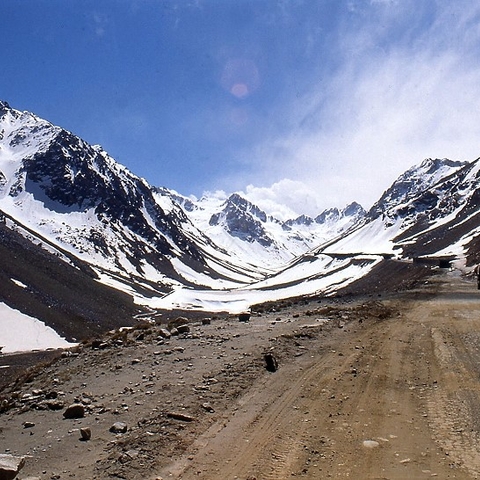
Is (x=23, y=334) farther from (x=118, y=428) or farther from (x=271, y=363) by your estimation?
(x=118, y=428)

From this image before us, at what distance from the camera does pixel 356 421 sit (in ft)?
29.3

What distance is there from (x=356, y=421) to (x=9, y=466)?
6389mm

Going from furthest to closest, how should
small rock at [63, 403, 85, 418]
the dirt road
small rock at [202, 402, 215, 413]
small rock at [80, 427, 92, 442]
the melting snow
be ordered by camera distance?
the melting snow < small rock at [63, 403, 85, 418] < small rock at [202, 402, 215, 413] < small rock at [80, 427, 92, 442] < the dirt road

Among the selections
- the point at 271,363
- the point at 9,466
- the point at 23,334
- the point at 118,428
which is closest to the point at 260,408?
the point at 271,363

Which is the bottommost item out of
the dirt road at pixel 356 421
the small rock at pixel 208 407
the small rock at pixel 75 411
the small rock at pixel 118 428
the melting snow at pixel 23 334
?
the dirt road at pixel 356 421

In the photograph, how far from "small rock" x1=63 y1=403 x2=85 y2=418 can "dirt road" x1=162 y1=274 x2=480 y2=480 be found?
10.8 feet

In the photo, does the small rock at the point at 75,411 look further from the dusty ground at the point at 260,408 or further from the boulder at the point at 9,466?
the boulder at the point at 9,466

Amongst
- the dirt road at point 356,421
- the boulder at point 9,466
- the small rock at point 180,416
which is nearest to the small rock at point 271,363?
the dirt road at point 356,421

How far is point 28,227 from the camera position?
189 meters

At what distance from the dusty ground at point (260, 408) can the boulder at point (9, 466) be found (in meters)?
0.25

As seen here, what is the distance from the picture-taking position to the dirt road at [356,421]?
7258 millimetres

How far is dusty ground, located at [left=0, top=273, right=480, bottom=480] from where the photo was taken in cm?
746

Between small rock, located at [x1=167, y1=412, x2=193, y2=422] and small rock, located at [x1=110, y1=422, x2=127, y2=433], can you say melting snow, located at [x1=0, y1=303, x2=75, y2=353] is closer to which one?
small rock, located at [x1=110, y1=422, x2=127, y2=433]

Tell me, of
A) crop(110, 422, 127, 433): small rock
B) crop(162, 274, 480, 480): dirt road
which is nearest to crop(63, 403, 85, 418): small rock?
crop(110, 422, 127, 433): small rock
